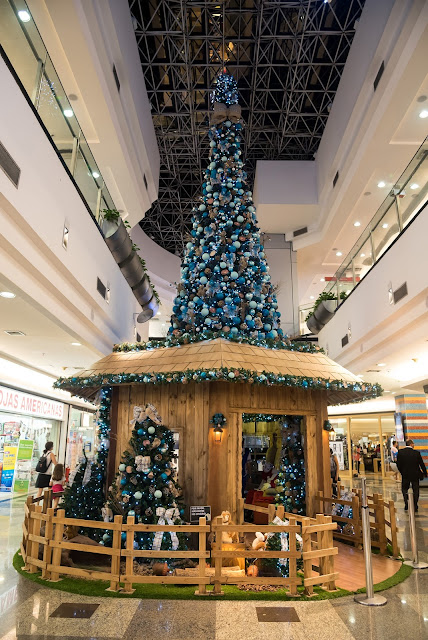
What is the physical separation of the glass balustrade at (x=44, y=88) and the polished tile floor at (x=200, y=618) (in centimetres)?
564

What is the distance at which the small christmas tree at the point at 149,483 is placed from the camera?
6.59 metres

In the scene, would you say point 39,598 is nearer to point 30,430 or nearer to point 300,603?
point 300,603

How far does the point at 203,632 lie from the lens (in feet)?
14.1

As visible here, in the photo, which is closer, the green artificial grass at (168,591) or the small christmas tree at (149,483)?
the green artificial grass at (168,591)

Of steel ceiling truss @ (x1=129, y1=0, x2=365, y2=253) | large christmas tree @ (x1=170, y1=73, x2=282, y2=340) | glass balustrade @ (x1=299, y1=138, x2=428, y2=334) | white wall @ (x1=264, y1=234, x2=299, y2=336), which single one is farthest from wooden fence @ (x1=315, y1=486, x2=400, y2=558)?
steel ceiling truss @ (x1=129, y1=0, x2=365, y2=253)

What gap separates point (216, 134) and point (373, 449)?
1804cm

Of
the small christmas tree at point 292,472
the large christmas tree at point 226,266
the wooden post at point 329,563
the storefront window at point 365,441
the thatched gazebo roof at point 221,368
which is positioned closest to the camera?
the wooden post at point 329,563

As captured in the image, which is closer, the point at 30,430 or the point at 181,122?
the point at 30,430

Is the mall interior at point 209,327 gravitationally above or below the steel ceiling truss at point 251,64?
below

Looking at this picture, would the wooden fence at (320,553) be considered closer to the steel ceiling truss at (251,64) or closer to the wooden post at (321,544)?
the wooden post at (321,544)

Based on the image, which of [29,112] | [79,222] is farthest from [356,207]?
[29,112]

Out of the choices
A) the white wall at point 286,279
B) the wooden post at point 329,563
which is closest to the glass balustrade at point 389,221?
the white wall at point 286,279

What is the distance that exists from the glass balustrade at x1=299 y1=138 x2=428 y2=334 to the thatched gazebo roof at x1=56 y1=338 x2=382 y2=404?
304 cm

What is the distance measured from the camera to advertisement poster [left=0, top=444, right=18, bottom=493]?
13.6 metres
